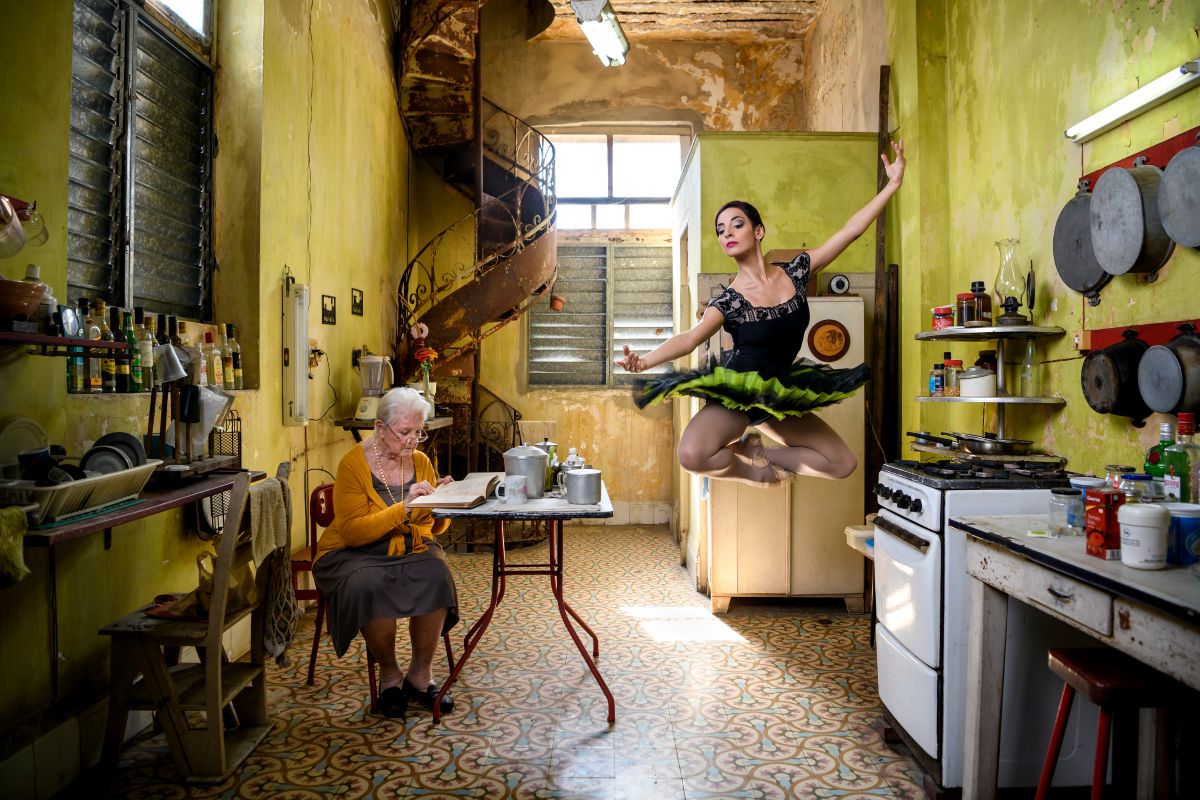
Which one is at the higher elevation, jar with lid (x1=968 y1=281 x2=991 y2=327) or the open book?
jar with lid (x1=968 y1=281 x2=991 y2=327)

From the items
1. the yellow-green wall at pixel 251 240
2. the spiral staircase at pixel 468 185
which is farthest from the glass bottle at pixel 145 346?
the spiral staircase at pixel 468 185

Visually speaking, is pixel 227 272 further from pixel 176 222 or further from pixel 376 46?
A: pixel 376 46

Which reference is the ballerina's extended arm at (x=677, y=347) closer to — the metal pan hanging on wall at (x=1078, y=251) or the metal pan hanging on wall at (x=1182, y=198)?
the metal pan hanging on wall at (x=1078, y=251)

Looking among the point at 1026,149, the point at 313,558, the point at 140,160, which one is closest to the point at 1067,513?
the point at 1026,149

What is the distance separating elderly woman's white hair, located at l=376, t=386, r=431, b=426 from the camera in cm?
330

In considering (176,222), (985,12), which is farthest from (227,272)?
(985,12)

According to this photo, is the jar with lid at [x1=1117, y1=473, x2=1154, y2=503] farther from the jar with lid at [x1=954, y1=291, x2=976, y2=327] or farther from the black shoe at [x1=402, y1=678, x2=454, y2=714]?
the black shoe at [x1=402, y1=678, x2=454, y2=714]

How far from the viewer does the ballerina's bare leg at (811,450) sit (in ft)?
10.2

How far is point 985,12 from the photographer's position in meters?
3.90

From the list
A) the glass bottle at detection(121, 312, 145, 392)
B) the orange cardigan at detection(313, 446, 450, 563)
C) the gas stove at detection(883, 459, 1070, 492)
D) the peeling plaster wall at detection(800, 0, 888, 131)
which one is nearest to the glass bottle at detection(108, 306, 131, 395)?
the glass bottle at detection(121, 312, 145, 392)

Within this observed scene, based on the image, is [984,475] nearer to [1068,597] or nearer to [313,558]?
[1068,597]

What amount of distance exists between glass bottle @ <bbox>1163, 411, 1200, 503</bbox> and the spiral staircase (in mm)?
5201

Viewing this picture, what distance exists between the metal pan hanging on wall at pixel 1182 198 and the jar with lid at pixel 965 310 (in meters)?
1.04

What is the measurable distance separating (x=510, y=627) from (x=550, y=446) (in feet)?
4.53
